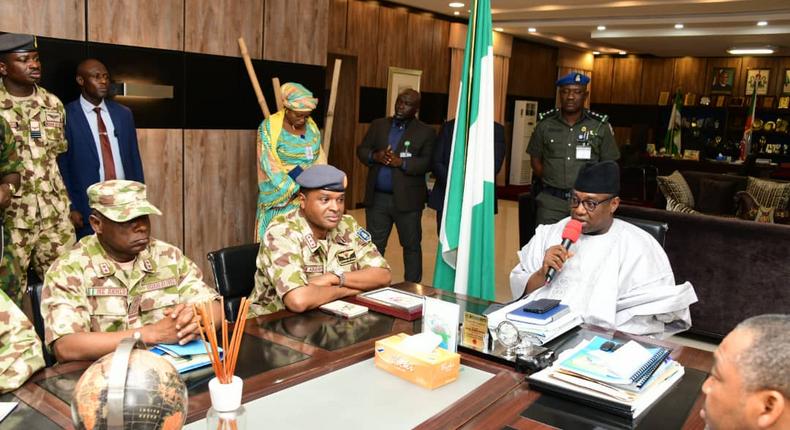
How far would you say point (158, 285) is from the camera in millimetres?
2223

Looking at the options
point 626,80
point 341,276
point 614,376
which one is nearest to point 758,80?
point 626,80

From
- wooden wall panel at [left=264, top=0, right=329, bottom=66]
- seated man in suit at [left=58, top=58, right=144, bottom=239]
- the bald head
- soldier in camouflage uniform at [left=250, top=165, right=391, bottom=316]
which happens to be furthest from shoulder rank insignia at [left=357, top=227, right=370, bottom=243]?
wooden wall panel at [left=264, top=0, right=329, bottom=66]

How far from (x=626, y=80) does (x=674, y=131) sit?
1842mm

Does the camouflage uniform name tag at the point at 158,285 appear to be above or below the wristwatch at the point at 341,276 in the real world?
above

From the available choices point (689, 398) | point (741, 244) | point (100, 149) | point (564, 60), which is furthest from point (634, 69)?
point (689, 398)

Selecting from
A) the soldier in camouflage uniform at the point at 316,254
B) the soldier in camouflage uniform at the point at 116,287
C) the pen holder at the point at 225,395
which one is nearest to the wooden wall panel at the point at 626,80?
the soldier in camouflage uniform at the point at 316,254

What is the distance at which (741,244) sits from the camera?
4.30 meters

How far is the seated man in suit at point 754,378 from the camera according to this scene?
110 cm

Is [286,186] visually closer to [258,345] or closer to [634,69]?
[258,345]

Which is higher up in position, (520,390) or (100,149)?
(100,149)

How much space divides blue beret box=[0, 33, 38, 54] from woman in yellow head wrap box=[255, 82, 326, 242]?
1.53 meters

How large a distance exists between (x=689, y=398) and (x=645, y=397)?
0.50ft

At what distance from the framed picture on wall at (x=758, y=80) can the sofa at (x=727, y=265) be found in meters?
9.36

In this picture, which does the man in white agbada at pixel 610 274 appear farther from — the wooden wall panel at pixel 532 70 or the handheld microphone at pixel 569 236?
A: the wooden wall panel at pixel 532 70
